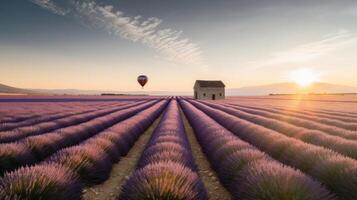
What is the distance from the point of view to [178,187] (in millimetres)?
3090

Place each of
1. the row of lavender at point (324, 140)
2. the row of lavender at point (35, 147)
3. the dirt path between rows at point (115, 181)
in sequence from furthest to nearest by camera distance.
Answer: the row of lavender at point (324, 140)
the row of lavender at point (35, 147)
the dirt path between rows at point (115, 181)

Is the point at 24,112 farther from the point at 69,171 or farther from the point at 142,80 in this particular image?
the point at 142,80

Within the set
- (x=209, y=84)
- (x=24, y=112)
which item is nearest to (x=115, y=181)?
(x=24, y=112)

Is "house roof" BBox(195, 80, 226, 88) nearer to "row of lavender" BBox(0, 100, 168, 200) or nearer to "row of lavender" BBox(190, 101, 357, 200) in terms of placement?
"row of lavender" BBox(0, 100, 168, 200)

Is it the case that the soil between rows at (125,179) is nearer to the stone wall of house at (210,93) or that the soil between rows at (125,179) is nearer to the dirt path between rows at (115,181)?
the dirt path between rows at (115,181)

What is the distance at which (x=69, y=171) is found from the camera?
388cm

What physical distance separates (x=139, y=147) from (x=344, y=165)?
612cm

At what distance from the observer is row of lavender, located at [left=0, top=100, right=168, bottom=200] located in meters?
3.02

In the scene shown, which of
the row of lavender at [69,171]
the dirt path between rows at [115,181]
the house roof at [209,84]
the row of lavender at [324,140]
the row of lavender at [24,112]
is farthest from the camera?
the house roof at [209,84]

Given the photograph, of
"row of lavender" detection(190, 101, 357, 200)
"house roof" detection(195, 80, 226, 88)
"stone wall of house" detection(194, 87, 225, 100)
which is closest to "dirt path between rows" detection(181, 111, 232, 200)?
"row of lavender" detection(190, 101, 357, 200)

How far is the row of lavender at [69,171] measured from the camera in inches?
119

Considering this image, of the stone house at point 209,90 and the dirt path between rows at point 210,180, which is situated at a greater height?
the stone house at point 209,90

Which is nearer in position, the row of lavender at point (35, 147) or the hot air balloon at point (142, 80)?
the row of lavender at point (35, 147)

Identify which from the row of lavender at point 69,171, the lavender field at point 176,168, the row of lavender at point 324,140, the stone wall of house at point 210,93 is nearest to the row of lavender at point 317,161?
the lavender field at point 176,168
